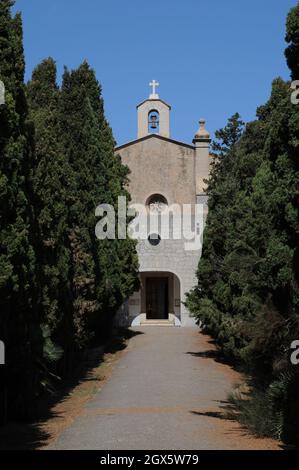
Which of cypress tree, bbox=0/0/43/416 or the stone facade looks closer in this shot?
cypress tree, bbox=0/0/43/416

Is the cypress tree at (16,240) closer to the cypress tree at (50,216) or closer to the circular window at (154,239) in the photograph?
the cypress tree at (50,216)

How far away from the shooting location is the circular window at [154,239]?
28953 millimetres

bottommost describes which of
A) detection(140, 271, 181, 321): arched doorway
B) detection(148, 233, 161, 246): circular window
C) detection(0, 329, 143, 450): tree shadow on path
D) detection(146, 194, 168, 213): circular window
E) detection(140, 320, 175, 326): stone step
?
detection(0, 329, 143, 450): tree shadow on path

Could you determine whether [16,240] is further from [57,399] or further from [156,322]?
[156,322]

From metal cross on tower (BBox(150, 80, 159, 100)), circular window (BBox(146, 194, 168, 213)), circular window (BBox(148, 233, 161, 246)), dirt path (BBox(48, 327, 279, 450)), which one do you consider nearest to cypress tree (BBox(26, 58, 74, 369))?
dirt path (BBox(48, 327, 279, 450))

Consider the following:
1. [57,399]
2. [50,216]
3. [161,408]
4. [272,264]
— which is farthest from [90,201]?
[272,264]

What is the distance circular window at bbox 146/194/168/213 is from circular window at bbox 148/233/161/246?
1.70 meters

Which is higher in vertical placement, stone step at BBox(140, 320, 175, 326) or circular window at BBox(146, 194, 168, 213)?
circular window at BBox(146, 194, 168, 213)

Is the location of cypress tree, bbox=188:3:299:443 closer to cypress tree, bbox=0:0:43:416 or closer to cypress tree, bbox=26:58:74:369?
cypress tree, bbox=0:0:43:416

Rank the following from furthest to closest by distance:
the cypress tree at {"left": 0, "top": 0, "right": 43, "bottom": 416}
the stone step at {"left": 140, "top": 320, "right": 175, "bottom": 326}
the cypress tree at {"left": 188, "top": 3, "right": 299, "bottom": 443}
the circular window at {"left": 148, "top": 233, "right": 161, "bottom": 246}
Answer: the stone step at {"left": 140, "top": 320, "right": 175, "bottom": 326} → the circular window at {"left": 148, "top": 233, "right": 161, "bottom": 246} → the cypress tree at {"left": 0, "top": 0, "right": 43, "bottom": 416} → the cypress tree at {"left": 188, "top": 3, "right": 299, "bottom": 443}

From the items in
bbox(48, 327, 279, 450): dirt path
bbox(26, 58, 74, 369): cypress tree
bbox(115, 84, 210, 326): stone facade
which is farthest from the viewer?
bbox(115, 84, 210, 326): stone facade

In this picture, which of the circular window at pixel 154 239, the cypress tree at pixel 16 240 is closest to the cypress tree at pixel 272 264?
the cypress tree at pixel 16 240

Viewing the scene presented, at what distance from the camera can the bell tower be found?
3225cm

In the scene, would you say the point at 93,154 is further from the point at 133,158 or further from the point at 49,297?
the point at 133,158
